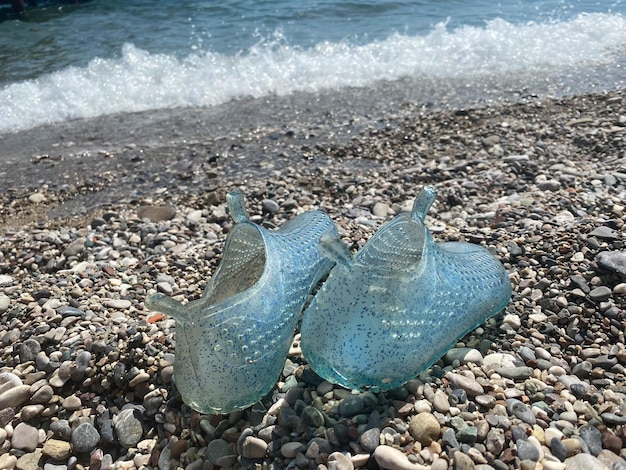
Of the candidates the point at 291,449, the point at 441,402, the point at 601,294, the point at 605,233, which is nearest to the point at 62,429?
the point at 291,449

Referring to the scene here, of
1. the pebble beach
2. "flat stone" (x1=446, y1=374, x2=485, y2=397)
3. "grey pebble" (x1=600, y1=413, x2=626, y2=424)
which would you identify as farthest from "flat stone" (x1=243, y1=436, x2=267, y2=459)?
"grey pebble" (x1=600, y1=413, x2=626, y2=424)

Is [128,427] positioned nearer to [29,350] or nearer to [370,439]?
[29,350]

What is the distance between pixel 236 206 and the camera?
1.97 meters

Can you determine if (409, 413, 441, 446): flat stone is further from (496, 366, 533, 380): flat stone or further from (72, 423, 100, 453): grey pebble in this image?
(72, 423, 100, 453): grey pebble

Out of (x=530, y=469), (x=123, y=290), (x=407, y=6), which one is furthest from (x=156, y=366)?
(x=407, y=6)

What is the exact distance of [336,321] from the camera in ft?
5.49

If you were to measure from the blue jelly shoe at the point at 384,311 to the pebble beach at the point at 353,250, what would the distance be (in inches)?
4.5

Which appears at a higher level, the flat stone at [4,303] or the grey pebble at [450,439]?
the grey pebble at [450,439]

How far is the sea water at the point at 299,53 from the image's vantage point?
6.04m

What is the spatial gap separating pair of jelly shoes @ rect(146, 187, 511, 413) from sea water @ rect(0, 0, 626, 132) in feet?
12.7

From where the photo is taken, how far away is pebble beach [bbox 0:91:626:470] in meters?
1.64

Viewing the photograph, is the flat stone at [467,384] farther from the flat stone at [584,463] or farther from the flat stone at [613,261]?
the flat stone at [613,261]

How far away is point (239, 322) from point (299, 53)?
6330mm

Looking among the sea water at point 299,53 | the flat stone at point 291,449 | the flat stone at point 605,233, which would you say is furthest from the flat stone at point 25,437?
the sea water at point 299,53
